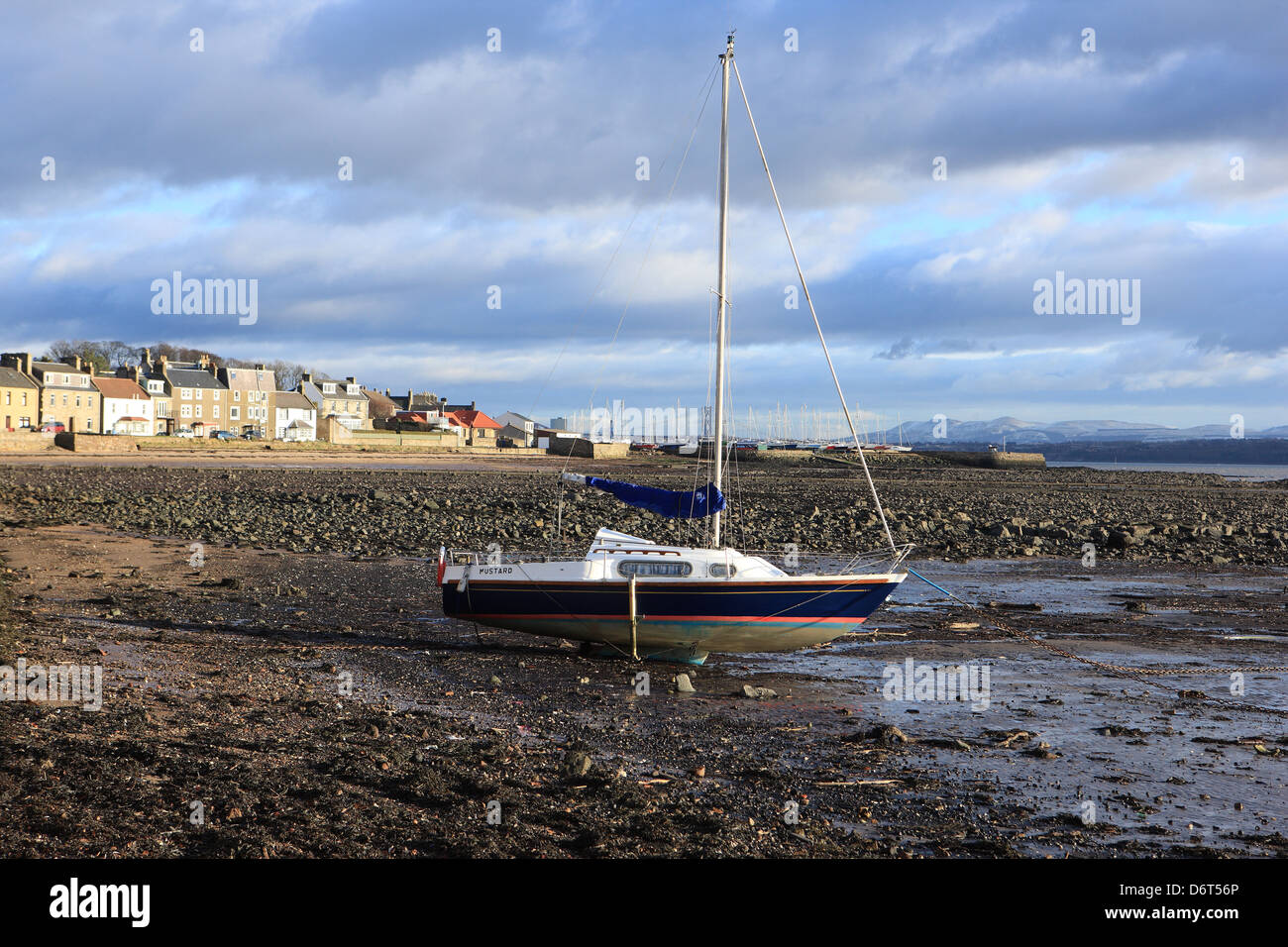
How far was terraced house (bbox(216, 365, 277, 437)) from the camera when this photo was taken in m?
132

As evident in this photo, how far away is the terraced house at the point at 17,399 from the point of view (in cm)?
10538

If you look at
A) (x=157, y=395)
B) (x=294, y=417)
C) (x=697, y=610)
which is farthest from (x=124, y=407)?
(x=697, y=610)

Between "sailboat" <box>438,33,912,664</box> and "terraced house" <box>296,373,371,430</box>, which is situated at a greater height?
"terraced house" <box>296,373,371,430</box>

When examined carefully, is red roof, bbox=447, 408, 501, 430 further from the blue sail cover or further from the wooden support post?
the wooden support post

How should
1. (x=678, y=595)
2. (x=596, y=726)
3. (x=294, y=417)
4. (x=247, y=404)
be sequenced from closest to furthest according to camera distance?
(x=596, y=726) < (x=678, y=595) < (x=247, y=404) < (x=294, y=417)

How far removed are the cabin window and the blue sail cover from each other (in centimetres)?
98

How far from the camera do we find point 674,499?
1823 cm

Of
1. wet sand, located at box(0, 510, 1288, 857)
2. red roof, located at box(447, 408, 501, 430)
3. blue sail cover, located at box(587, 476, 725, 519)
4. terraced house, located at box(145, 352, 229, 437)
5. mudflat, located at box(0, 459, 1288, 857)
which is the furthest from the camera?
red roof, located at box(447, 408, 501, 430)

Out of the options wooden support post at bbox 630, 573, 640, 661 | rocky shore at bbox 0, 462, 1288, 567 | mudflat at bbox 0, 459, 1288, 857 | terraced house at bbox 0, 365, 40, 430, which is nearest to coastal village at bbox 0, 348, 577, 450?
terraced house at bbox 0, 365, 40, 430

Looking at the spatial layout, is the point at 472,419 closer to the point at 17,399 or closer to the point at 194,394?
the point at 194,394

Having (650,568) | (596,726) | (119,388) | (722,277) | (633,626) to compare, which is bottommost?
(596,726)

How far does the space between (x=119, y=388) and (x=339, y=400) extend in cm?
3008

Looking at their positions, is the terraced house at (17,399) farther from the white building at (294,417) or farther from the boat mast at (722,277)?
the boat mast at (722,277)
